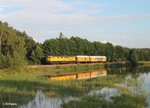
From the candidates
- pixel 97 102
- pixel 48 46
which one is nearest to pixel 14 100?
pixel 97 102

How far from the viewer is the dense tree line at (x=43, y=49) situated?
178 feet

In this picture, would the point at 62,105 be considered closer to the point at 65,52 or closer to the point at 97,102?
the point at 97,102

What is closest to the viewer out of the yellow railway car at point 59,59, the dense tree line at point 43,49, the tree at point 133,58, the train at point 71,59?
the dense tree line at point 43,49

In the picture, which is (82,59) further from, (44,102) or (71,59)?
(44,102)

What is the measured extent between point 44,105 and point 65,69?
57.4m

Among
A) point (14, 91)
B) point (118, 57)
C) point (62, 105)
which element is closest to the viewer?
point (62, 105)

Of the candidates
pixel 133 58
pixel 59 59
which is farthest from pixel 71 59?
pixel 133 58

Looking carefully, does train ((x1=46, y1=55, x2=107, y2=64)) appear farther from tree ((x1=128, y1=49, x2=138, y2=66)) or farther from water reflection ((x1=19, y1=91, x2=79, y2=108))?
water reflection ((x1=19, y1=91, x2=79, y2=108))

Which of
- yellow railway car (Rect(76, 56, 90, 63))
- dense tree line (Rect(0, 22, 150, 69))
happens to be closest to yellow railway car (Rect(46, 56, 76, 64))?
yellow railway car (Rect(76, 56, 90, 63))

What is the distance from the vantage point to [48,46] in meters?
102

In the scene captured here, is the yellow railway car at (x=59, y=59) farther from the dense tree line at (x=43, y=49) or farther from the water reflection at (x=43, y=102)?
the water reflection at (x=43, y=102)

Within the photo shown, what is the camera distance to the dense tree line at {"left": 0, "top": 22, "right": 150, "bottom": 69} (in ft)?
178

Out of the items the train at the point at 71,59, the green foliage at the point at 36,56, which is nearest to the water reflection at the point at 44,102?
the train at the point at 71,59

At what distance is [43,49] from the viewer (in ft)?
333
